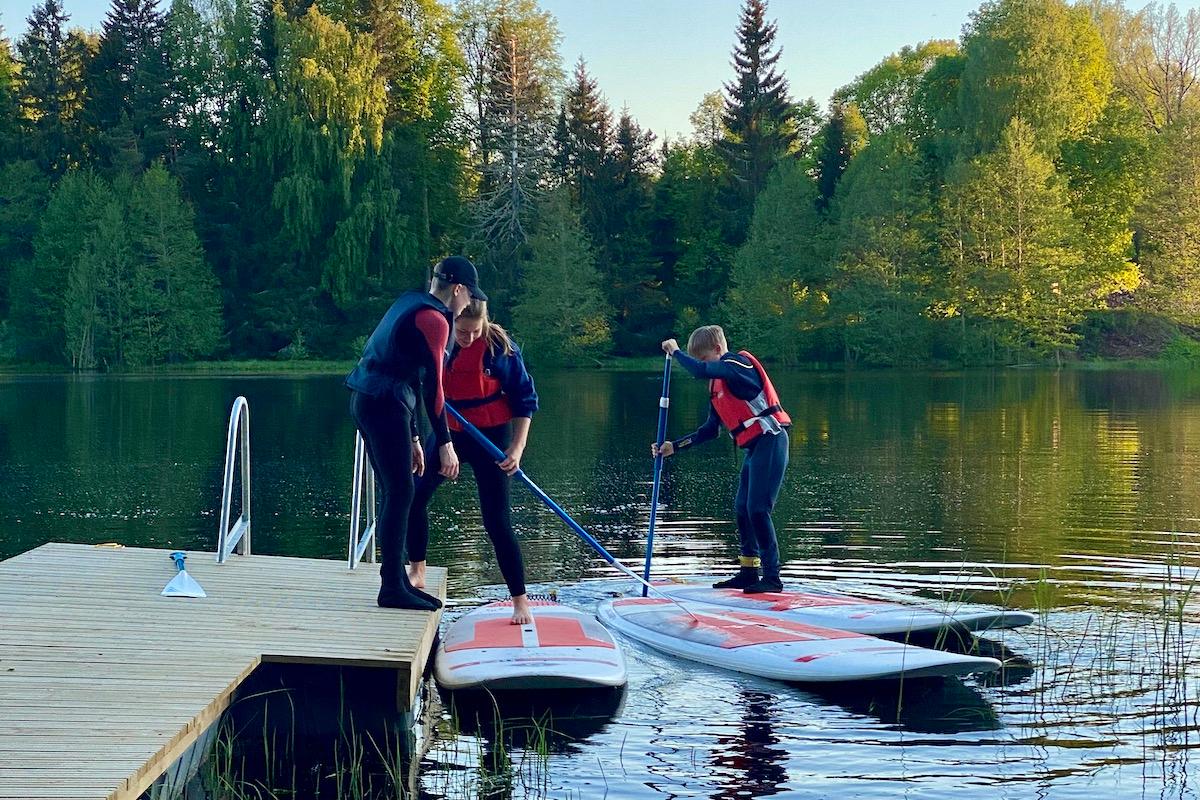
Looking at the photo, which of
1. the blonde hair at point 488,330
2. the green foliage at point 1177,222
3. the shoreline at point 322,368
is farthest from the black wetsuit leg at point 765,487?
the green foliage at point 1177,222

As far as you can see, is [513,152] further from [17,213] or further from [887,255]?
[17,213]

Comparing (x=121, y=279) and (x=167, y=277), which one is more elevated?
(x=167, y=277)

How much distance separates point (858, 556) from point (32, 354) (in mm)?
47388

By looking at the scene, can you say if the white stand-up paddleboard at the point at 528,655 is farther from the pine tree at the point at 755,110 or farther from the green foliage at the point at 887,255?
the pine tree at the point at 755,110

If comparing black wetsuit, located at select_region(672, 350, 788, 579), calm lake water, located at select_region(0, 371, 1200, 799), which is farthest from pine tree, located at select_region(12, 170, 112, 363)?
black wetsuit, located at select_region(672, 350, 788, 579)

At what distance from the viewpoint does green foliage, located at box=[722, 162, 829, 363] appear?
51.8 metres

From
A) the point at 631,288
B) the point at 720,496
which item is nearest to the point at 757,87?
the point at 631,288

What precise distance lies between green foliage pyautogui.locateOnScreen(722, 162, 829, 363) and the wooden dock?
43.4 metres

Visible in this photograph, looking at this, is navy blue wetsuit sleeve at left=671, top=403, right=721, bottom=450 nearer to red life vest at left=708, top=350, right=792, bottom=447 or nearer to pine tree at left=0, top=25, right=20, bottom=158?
red life vest at left=708, top=350, right=792, bottom=447

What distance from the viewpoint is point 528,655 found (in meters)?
7.19

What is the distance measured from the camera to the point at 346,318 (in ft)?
175

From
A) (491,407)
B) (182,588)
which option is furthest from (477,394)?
(182,588)

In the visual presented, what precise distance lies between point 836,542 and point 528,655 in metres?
5.98

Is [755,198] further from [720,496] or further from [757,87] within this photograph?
[720,496]
